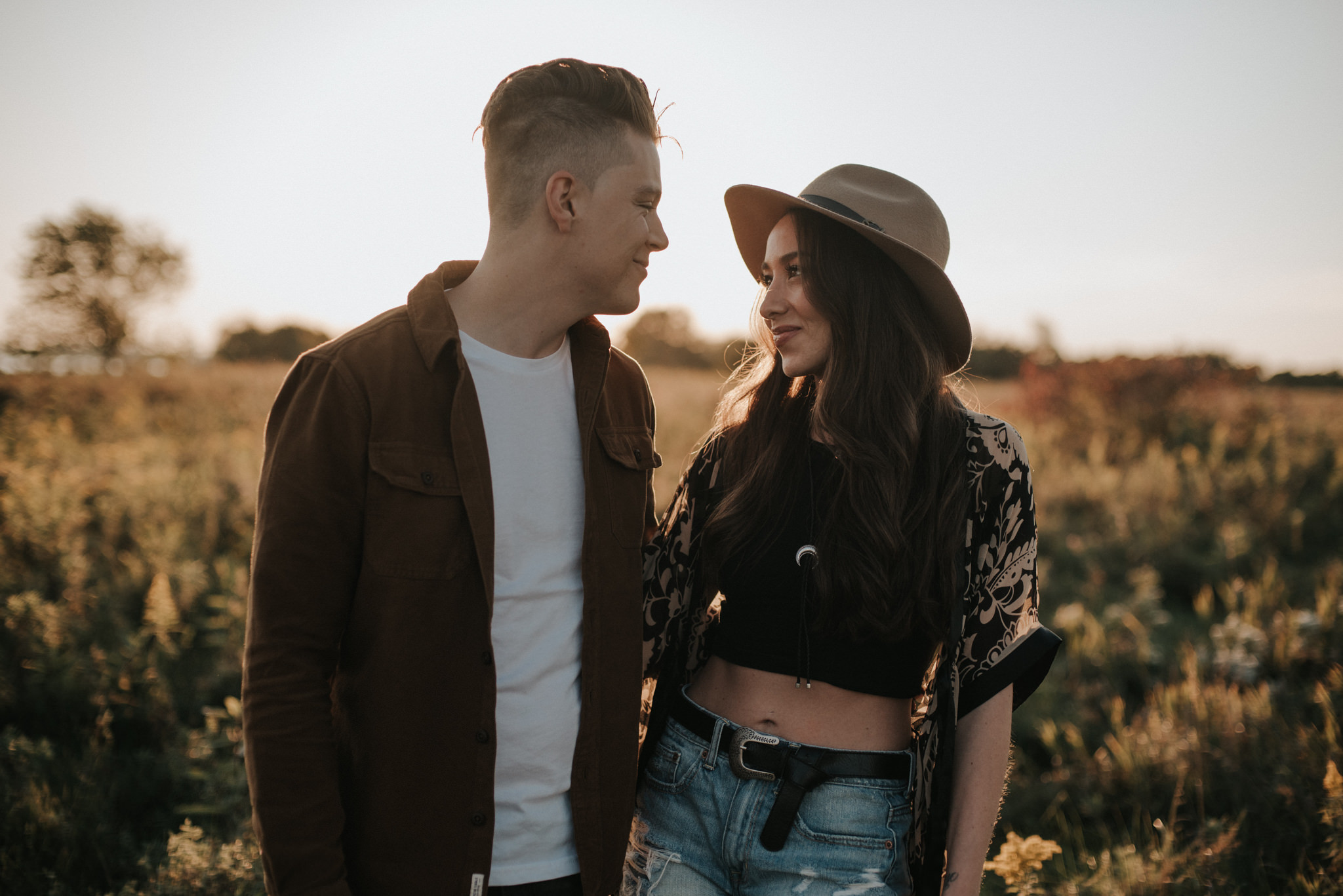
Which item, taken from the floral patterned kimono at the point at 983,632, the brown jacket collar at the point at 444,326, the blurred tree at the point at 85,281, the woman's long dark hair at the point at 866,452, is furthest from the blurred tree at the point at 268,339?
the floral patterned kimono at the point at 983,632

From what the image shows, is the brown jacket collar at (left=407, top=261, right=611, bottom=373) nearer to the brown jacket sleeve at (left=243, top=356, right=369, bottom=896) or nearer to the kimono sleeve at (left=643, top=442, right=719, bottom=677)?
the brown jacket sleeve at (left=243, top=356, right=369, bottom=896)

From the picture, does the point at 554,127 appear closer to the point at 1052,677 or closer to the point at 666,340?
the point at 1052,677

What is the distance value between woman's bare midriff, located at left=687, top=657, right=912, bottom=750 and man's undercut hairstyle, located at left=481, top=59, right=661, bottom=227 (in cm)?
137

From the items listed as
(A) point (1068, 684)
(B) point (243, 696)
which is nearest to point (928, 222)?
(B) point (243, 696)

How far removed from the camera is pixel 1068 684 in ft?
16.9

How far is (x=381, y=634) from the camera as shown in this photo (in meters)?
1.60

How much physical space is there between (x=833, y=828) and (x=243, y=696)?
137cm

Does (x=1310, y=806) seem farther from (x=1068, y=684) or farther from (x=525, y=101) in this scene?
(x=525, y=101)

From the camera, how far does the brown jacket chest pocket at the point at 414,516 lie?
1.61 meters

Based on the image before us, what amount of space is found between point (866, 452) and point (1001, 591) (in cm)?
50

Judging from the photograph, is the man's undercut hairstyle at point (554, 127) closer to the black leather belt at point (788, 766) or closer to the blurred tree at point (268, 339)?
the black leather belt at point (788, 766)

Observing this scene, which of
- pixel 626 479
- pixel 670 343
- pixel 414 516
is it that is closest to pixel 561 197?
pixel 626 479

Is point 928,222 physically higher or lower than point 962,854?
higher

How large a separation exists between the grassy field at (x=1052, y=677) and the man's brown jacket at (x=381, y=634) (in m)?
1.36
